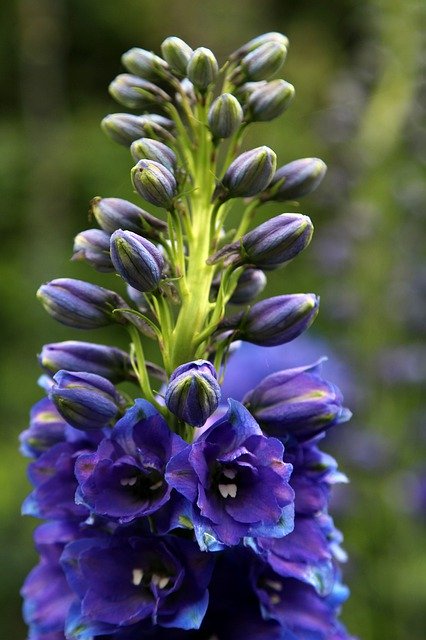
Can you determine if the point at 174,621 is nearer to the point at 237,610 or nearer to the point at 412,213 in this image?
the point at 237,610

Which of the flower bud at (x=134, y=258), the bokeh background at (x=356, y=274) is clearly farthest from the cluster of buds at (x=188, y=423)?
the bokeh background at (x=356, y=274)

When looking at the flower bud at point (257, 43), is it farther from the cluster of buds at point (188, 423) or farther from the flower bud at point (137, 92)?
the flower bud at point (137, 92)

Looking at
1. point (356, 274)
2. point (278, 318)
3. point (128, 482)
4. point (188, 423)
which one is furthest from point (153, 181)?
point (356, 274)

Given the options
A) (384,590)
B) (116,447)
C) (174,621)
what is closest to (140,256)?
(116,447)

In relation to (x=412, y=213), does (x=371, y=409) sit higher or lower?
lower

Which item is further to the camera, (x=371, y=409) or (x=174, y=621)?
(x=371, y=409)

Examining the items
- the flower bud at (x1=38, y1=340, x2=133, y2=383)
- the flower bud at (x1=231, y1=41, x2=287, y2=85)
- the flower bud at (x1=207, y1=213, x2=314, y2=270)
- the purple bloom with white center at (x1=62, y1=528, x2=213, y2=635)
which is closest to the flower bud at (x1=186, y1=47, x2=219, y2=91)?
the flower bud at (x1=231, y1=41, x2=287, y2=85)
